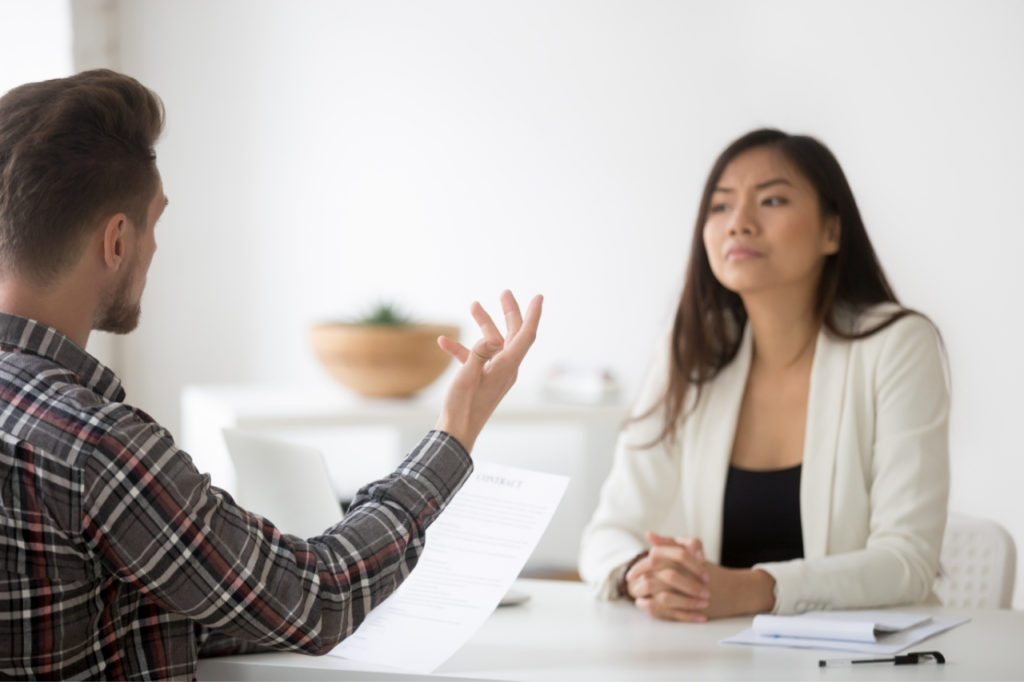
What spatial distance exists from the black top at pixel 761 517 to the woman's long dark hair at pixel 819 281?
6.6 inches

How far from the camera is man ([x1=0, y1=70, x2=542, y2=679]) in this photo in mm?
976

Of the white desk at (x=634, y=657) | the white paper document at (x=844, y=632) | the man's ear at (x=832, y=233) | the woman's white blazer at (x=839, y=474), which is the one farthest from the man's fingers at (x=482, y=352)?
the man's ear at (x=832, y=233)

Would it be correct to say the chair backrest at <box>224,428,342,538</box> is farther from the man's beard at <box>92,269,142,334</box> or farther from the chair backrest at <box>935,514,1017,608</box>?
the chair backrest at <box>935,514,1017,608</box>

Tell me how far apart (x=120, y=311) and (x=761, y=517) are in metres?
1.28

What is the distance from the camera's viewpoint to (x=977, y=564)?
6.59 ft

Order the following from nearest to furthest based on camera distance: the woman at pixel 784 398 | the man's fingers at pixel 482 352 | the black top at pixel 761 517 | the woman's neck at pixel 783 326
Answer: the man's fingers at pixel 482 352 < the woman at pixel 784 398 < the black top at pixel 761 517 < the woman's neck at pixel 783 326

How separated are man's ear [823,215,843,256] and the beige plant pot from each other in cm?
135

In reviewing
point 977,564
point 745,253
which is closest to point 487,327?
point 745,253

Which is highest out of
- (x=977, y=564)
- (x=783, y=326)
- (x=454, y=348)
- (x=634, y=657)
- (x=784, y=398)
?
(x=454, y=348)

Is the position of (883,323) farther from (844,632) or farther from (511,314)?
(511,314)

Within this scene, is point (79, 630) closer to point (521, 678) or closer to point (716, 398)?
point (521, 678)

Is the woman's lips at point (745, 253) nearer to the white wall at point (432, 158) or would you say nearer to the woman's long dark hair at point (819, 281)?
the woman's long dark hair at point (819, 281)

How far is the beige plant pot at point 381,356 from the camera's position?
3.22m

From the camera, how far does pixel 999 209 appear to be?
383 cm
